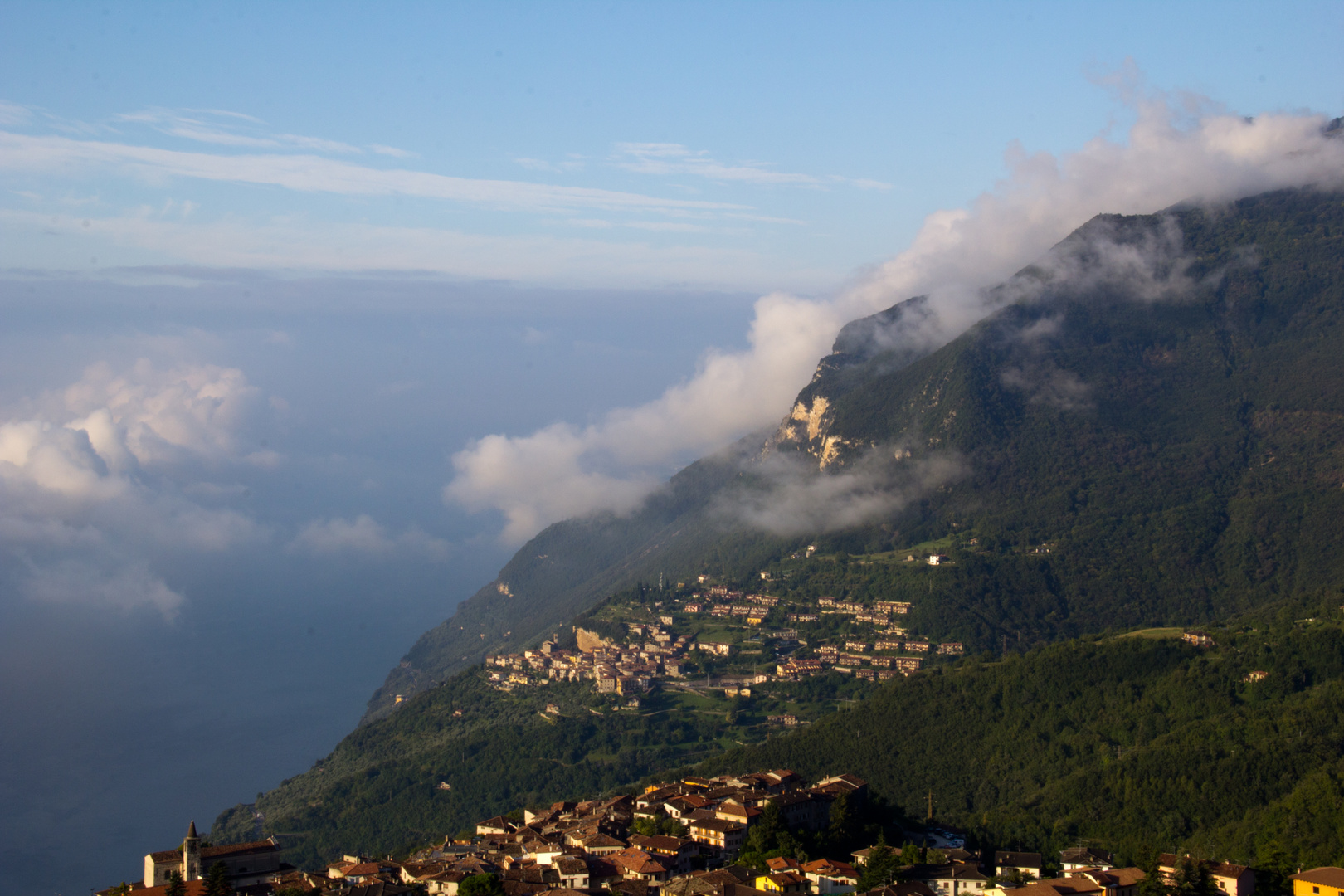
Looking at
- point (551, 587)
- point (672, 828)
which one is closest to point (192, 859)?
point (672, 828)

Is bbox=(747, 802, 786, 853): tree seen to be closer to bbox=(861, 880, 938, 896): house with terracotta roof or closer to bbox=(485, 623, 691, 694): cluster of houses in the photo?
bbox=(861, 880, 938, 896): house with terracotta roof

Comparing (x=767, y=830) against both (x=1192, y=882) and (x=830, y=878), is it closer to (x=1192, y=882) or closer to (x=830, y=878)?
(x=830, y=878)

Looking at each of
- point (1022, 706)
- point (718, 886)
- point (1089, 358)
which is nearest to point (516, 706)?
point (1022, 706)

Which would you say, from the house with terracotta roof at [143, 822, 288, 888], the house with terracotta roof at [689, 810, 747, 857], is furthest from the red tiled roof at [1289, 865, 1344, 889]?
the house with terracotta roof at [143, 822, 288, 888]

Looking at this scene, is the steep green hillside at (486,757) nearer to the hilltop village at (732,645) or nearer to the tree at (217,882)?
the hilltop village at (732,645)

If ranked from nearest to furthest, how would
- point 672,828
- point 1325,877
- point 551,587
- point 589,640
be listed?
point 1325,877 < point 672,828 < point 589,640 < point 551,587

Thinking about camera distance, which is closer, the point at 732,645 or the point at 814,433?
the point at 732,645
